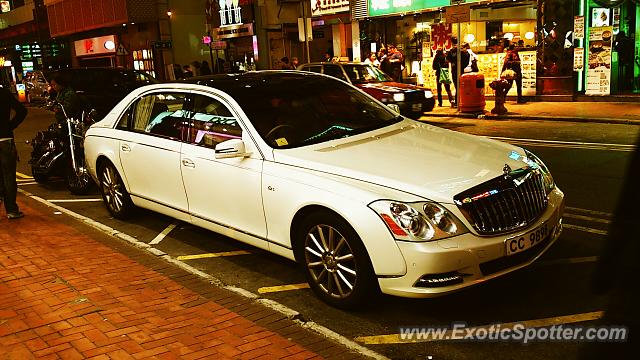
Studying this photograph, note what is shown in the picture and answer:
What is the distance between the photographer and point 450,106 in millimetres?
19016

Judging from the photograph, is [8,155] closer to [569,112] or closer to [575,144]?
[575,144]

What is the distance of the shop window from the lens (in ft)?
117

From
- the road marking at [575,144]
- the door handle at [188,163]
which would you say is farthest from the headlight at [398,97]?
the door handle at [188,163]

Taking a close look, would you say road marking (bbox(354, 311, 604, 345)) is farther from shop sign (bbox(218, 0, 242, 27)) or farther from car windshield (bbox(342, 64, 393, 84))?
shop sign (bbox(218, 0, 242, 27))

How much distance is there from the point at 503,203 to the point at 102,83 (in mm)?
11843

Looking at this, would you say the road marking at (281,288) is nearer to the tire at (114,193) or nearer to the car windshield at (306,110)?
the car windshield at (306,110)

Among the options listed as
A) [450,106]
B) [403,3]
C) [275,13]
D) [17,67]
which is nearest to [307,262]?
[450,106]

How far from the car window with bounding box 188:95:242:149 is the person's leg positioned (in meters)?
2.99

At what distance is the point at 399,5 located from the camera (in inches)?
841

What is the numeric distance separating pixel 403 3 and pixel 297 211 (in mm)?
17871

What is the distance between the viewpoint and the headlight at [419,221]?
4055mm

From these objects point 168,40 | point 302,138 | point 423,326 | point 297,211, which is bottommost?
point 423,326

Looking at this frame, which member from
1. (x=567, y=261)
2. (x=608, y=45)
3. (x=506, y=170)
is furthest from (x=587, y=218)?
(x=608, y=45)

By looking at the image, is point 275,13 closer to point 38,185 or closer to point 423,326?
point 38,185
